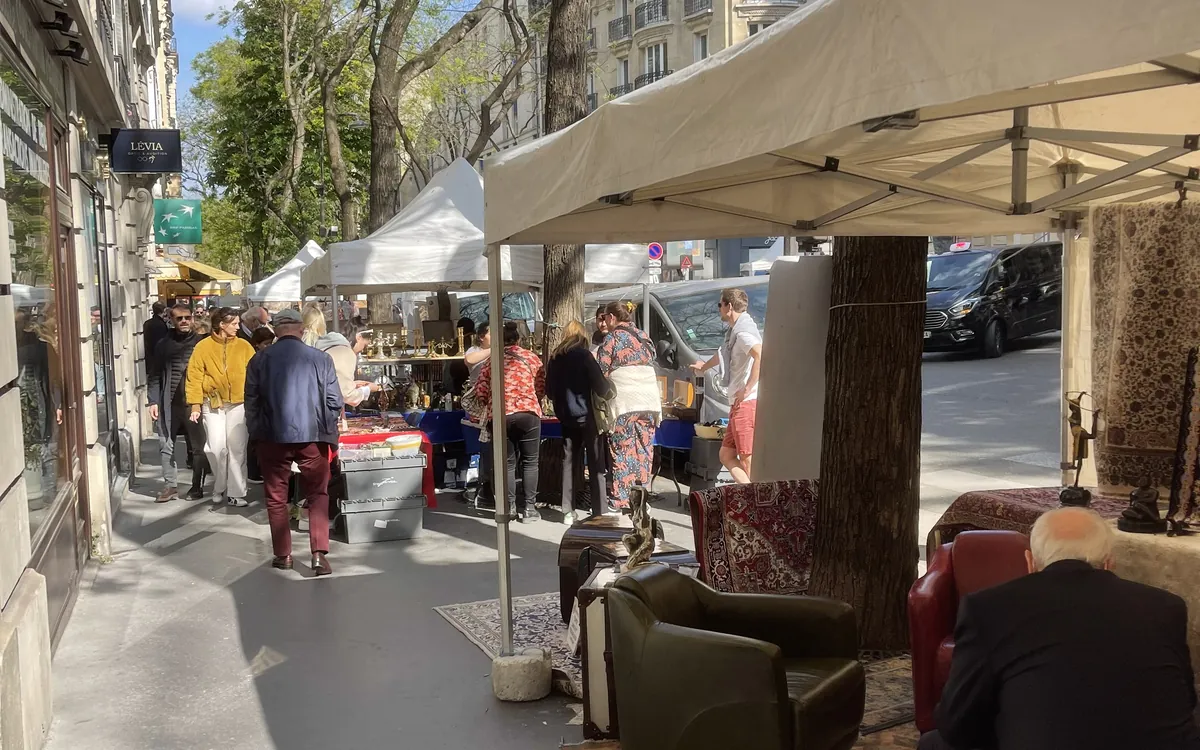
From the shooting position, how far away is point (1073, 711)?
9.14 ft

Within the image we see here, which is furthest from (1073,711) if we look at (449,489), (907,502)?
(449,489)

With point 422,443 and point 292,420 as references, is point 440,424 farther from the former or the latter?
point 292,420

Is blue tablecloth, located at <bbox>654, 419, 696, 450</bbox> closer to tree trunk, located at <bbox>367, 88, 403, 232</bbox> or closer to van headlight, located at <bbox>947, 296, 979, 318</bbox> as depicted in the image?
tree trunk, located at <bbox>367, 88, 403, 232</bbox>

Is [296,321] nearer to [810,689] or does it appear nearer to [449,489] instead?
[449,489]

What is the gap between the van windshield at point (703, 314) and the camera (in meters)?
13.5

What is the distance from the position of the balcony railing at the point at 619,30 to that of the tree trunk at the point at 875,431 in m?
47.5

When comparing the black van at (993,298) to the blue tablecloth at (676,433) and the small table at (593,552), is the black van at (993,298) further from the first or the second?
the small table at (593,552)

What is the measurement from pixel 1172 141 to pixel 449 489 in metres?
8.51

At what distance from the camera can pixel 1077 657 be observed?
2793 mm

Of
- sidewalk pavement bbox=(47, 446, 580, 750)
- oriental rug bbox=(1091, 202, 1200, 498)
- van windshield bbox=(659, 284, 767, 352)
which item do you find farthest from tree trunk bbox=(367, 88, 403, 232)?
oriental rug bbox=(1091, 202, 1200, 498)

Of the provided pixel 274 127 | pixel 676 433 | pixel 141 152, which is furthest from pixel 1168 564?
pixel 274 127

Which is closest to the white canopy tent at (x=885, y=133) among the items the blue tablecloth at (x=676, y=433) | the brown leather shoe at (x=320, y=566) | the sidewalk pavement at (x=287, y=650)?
the sidewalk pavement at (x=287, y=650)

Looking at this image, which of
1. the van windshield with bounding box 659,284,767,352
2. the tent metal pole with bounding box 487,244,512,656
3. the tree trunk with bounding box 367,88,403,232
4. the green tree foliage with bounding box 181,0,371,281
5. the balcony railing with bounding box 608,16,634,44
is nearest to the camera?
the tent metal pole with bounding box 487,244,512,656

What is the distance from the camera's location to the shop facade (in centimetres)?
479
